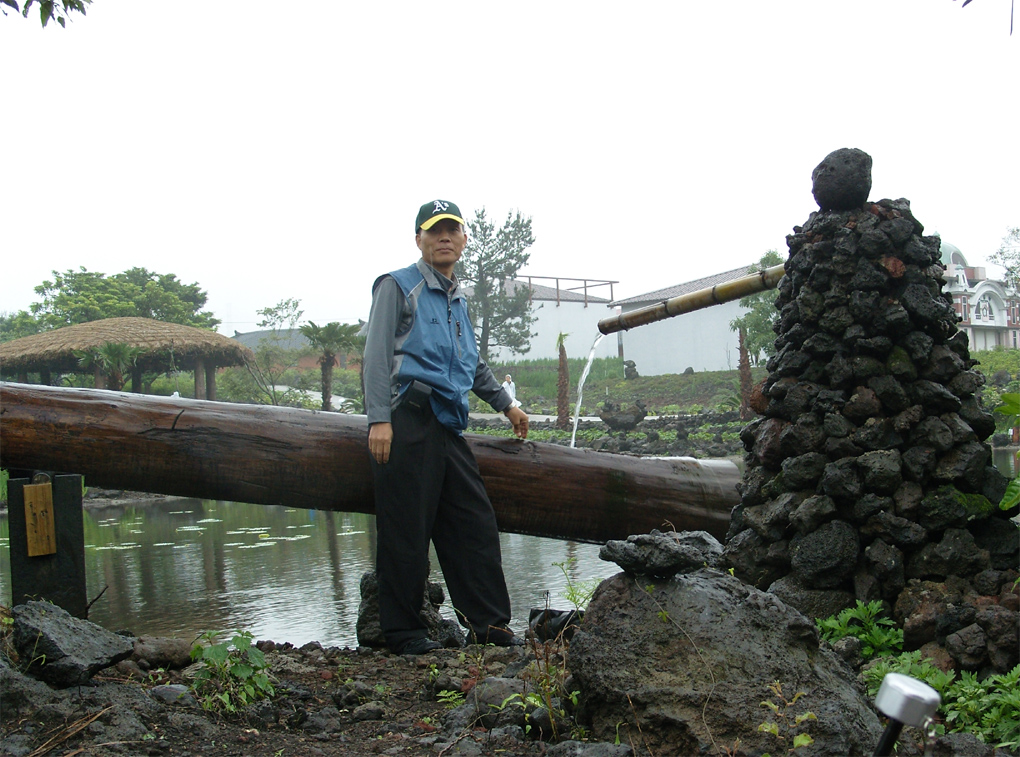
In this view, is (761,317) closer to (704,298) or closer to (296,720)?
(704,298)

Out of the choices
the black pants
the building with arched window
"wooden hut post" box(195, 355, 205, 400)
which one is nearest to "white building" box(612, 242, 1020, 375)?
the building with arched window

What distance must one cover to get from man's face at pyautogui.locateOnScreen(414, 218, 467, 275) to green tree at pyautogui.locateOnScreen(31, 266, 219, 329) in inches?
1308

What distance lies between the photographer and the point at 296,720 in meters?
2.63

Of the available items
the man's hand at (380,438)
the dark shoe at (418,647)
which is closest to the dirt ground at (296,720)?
the dark shoe at (418,647)

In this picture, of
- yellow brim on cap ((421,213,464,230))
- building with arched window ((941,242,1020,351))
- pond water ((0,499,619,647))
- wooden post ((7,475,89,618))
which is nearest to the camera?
wooden post ((7,475,89,618))

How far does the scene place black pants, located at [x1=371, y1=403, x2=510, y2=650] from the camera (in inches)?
140

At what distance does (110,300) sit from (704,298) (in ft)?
116

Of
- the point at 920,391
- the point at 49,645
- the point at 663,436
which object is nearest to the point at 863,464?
the point at 920,391

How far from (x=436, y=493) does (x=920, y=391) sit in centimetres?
200

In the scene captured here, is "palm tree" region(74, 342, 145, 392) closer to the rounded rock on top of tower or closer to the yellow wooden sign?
the yellow wooden sign

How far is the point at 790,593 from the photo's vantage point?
3066mm

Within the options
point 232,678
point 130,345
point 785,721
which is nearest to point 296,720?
point 232,678

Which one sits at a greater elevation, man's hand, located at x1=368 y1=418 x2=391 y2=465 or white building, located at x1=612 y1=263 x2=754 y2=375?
white building, located at x1=612 y1=263 x2=754 y2=375

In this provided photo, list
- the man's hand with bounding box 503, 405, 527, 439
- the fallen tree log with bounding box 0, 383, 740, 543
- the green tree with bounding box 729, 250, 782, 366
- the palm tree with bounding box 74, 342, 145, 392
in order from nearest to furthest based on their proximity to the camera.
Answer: the fallen tree log with bounding box 0, 383, 740, 543 < the man's hand with bounding box 503, 405, 527, 439 < the palm tree with bounding box 74, 342, 145, 392 < the green tree with bounding box 729, 250, 782, 366
